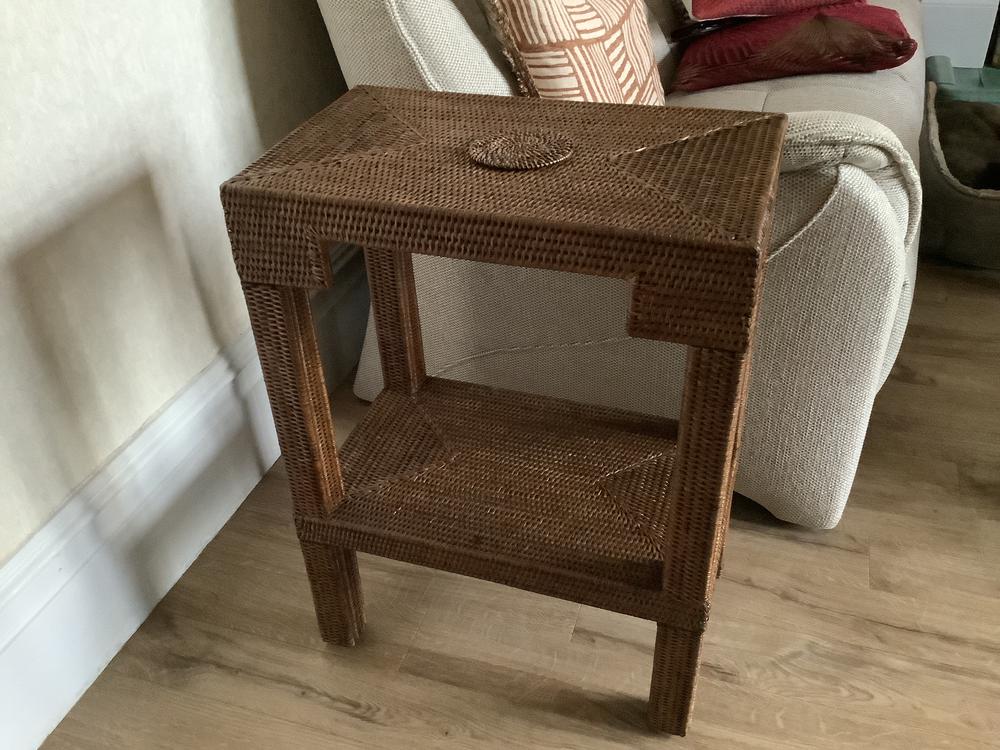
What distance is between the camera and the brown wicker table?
0.72 meters

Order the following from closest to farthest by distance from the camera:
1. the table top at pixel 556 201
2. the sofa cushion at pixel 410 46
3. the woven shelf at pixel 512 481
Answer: the table top at pixel 556 201 < the woven shelf at pixel 512 481 < the sofa cushion at pixel 410 46

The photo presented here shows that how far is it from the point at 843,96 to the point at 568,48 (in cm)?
69

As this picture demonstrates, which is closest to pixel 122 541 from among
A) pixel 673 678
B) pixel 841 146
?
pixel 673 678

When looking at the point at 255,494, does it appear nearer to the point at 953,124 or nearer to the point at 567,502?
the point at 567,502

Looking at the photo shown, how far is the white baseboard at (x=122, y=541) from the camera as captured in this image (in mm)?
990

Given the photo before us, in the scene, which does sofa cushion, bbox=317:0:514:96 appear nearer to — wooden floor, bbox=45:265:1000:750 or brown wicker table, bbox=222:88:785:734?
brown wicker table, bbox=222:88:785:734

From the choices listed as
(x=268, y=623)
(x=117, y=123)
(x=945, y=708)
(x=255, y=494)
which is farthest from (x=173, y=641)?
(x=945, y=708)

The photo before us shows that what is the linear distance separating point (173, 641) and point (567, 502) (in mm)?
565

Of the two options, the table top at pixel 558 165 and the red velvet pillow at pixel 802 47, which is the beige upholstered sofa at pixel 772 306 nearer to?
the table top at pixel 558 165

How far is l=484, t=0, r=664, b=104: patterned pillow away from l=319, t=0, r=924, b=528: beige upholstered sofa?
40mm

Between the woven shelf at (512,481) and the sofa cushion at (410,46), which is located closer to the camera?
the woven shelf at (512,481)

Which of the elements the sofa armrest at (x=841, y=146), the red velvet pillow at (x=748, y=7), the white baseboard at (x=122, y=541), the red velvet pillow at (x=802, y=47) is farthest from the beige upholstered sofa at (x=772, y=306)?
the red velvet pillow at (x=748, y=7)

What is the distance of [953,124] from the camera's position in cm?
194

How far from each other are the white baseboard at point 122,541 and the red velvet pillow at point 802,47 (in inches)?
43.6
